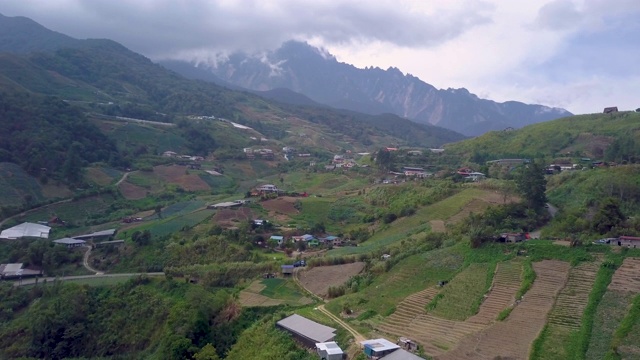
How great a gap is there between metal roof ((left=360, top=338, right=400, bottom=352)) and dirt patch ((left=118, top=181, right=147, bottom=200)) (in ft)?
124

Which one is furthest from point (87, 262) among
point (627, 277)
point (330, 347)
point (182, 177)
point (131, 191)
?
point (627, 277)

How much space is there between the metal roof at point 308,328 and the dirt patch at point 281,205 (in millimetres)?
20300

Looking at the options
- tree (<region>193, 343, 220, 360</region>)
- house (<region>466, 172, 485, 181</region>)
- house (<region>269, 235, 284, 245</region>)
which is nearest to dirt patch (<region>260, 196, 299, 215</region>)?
house (<region>269, 235, 284, 245</region>)

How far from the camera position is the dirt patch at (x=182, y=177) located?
56513 millimetres

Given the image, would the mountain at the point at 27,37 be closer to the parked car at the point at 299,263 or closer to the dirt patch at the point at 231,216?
the dirt patch at the point at 231,216

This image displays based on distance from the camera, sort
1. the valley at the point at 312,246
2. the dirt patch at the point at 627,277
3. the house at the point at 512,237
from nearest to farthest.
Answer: the dirt patch at the point at 627,277 → the valley at the point at 312,246 → the house at the point at 512,237

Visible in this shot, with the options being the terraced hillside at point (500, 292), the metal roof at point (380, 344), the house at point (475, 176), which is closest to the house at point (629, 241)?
the terraced hillside at point (500, 292)

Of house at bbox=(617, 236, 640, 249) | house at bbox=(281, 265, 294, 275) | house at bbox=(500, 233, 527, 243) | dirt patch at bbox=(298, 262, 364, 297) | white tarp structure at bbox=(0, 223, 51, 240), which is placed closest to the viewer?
house at bbox=(617, 236, 640, 249)

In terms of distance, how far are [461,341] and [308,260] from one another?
13.3 meters

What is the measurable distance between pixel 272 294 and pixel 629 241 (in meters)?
16.2

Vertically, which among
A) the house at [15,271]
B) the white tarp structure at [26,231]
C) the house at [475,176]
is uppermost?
the house at [475,176]

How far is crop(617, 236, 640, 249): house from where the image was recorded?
2284cm

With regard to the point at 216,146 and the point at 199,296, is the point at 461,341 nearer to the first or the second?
the point at 199,296

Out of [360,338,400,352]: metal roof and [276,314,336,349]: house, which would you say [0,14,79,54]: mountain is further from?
[360,338,400,352]: metal roof
